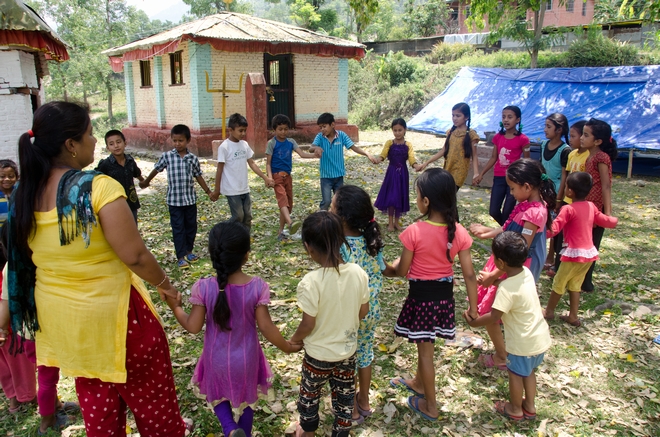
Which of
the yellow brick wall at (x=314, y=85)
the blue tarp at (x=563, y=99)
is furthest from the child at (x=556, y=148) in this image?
the yellow brick wall at (x=314, y=85)

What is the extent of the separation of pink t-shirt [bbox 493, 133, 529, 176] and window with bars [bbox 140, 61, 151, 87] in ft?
50.7

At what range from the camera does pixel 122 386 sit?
240 cm

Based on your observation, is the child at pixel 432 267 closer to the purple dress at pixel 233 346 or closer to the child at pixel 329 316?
the child at pixel 329 316

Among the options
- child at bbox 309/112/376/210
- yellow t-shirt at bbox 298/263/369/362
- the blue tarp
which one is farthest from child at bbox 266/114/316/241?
the blue tarp

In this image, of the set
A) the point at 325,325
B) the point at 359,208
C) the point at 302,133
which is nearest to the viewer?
the point at 325,325

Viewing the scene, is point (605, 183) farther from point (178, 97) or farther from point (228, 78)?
point (178, 97)

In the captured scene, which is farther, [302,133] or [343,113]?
[343,113]

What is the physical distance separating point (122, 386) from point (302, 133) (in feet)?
47.6

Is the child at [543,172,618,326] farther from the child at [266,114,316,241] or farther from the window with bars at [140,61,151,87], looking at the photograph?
the window with bars at [140,61,151,87]

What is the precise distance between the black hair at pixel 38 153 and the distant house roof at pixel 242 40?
12.5 metres

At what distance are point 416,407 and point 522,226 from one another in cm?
156

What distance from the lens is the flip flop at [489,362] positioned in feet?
12.3

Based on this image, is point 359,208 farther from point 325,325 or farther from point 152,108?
point 152,108

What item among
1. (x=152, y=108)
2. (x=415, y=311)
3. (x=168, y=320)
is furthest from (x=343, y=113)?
(x=415, y=311)
